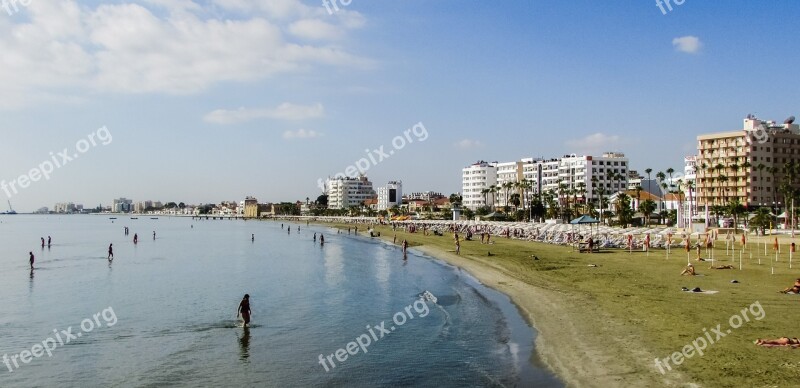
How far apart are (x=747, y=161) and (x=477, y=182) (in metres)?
84.4

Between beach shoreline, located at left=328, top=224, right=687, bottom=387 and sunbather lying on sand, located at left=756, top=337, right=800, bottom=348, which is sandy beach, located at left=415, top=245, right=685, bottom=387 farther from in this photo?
sunbather lying on sand, located at left=756, top=337, right=800, bottom=348

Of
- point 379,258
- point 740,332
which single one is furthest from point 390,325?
point 379,258

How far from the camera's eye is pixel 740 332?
1762 cm

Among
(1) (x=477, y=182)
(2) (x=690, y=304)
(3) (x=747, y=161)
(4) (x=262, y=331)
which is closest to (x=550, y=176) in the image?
(1) (x=477, y=182)

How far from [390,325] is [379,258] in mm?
34500

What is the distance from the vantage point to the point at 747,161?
313 ft

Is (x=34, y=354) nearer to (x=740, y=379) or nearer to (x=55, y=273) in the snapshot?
(x=740, y=379)

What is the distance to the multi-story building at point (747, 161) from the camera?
9681 centimetres

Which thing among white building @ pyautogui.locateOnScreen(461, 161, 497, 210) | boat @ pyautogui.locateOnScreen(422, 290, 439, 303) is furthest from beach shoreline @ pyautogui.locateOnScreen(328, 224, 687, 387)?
white building @ pyautogui.locateOnScreen(461, 161, 497, 210)

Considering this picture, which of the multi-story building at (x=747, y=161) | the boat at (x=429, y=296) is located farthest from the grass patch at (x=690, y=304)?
the multi-story building at (x=747, y=161)

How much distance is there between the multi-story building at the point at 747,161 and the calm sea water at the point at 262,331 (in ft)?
256

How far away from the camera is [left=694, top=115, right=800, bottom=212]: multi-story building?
96812mm

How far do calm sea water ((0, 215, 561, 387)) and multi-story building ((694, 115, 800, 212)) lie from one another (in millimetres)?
77980

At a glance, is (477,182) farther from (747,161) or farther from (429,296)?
(429,296)
